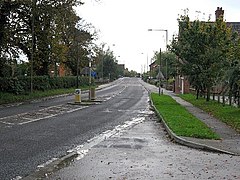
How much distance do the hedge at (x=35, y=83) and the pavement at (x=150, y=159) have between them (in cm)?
2253

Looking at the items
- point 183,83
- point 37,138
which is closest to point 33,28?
point 183,83

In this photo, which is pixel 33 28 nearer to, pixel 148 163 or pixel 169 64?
pixel 169 64

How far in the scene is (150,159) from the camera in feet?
33.4

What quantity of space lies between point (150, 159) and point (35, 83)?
113ft

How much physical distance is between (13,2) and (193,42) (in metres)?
13.9

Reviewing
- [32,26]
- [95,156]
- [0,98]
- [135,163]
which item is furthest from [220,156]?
[32,26]

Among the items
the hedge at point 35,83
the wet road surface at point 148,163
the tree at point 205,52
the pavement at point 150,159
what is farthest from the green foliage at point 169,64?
the wet road surface at point 148,163

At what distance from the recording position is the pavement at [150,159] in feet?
27.8

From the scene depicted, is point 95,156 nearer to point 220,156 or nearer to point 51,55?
point 220,156

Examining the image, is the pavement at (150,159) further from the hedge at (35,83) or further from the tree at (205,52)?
the hedge at (35,83)

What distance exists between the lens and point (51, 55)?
41125 millimetres

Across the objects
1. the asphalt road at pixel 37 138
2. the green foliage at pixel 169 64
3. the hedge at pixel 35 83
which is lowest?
the asphalt road at pixel 37 138

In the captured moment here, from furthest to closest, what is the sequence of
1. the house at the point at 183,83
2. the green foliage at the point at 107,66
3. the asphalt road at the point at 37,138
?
the green foliage at the point at 107,66, the house at the point at 183,83, the asphalt road at the point at 37,138

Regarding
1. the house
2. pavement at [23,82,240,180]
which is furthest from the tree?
pavement at [23,82,240,180]
